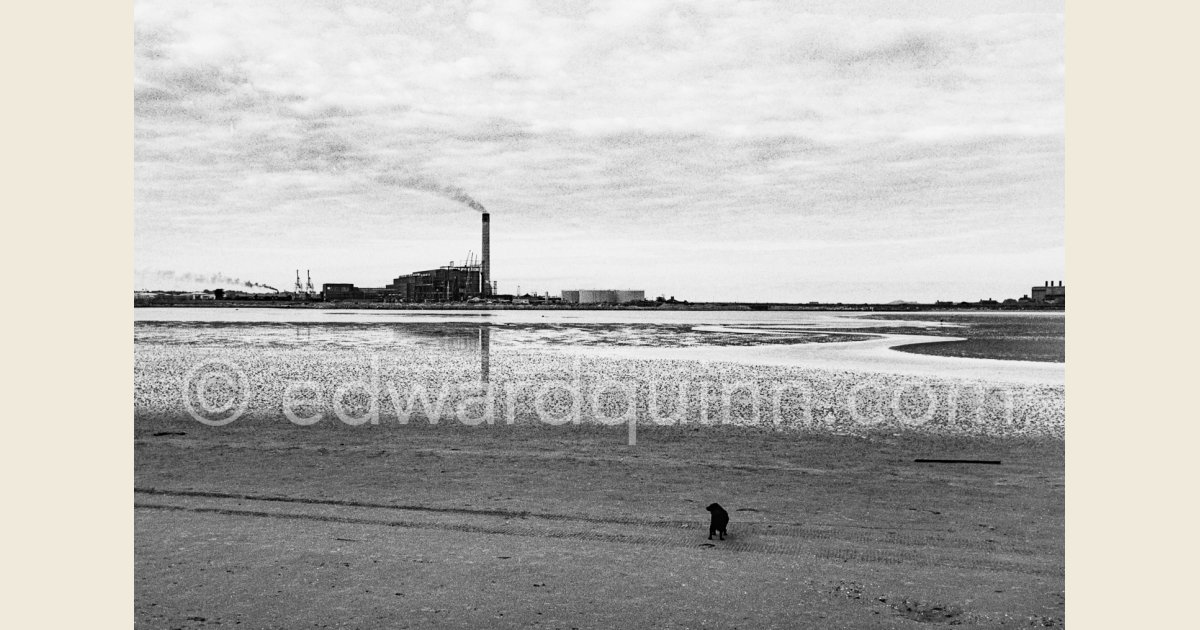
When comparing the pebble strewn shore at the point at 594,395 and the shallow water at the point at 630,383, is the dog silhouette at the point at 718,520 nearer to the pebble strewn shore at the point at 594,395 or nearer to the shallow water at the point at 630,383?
the pebble strewn shore at the point at 594,395

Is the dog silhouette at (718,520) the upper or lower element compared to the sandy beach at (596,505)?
upper

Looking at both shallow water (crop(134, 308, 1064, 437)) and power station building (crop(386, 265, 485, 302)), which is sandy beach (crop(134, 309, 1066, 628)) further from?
power station building (crop(386, 265, 485, 302))

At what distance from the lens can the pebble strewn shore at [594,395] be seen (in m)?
→ 14.4

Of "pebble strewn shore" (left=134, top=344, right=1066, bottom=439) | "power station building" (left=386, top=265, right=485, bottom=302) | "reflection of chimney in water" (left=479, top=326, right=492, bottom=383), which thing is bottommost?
"pebble strewn shore" (left=134, top=344, right=1066, bottom=439)

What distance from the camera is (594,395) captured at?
17328mm

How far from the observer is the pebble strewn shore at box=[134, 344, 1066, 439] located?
1438 centimetres

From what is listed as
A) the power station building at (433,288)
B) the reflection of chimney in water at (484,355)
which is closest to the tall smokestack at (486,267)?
the power station building at (433,288)

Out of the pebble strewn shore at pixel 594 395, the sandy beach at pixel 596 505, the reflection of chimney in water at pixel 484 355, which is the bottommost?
the sandy beach at pixel 596 505

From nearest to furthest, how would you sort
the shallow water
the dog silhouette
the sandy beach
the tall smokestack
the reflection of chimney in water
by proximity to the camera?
the sandy beach, the dog silhouette, the shallow water, the reflection of chimney in water, the tall smokestack

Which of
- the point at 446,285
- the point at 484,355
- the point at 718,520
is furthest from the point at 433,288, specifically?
the point at 718,520

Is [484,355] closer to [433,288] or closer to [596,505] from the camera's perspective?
[596,505]

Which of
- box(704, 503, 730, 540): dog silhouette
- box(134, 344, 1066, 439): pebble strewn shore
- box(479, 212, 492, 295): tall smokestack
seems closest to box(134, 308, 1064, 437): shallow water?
box(134, 344, 1066, 439): pebble strewn shore

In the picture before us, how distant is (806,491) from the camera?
354 inches

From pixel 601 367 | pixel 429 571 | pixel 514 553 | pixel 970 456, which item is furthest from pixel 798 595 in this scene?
pixel 601 367
